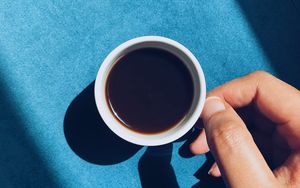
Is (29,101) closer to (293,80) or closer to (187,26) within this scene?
(187,26)

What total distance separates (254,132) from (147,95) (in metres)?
0.23

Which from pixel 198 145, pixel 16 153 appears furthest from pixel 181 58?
pixel 16 153

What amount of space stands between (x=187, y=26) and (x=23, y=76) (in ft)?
1.02

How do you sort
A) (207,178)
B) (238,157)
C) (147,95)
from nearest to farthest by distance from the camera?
(238,157) → (147,95) → (207,178)

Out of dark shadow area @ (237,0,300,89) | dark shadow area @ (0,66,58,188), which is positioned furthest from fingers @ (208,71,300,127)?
dark shadow area @ (0,66,58,188)

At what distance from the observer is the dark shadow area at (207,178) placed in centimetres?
72

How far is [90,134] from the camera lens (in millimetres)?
694

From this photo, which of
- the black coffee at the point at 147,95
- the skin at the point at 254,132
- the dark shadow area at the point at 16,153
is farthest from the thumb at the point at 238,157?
the dark shadow area at the point at 16,153

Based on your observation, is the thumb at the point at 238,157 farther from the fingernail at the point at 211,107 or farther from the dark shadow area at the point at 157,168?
the dark shadow area at the point at 157,168

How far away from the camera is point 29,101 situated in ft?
2.26

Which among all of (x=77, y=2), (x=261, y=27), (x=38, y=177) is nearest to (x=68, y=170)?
(x=38, y=177)

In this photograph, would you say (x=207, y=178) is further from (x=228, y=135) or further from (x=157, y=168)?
(x=228, y=135)

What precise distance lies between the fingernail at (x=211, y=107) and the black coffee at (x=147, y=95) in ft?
0.13

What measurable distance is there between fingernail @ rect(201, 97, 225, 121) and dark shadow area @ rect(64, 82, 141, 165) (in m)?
0.18
